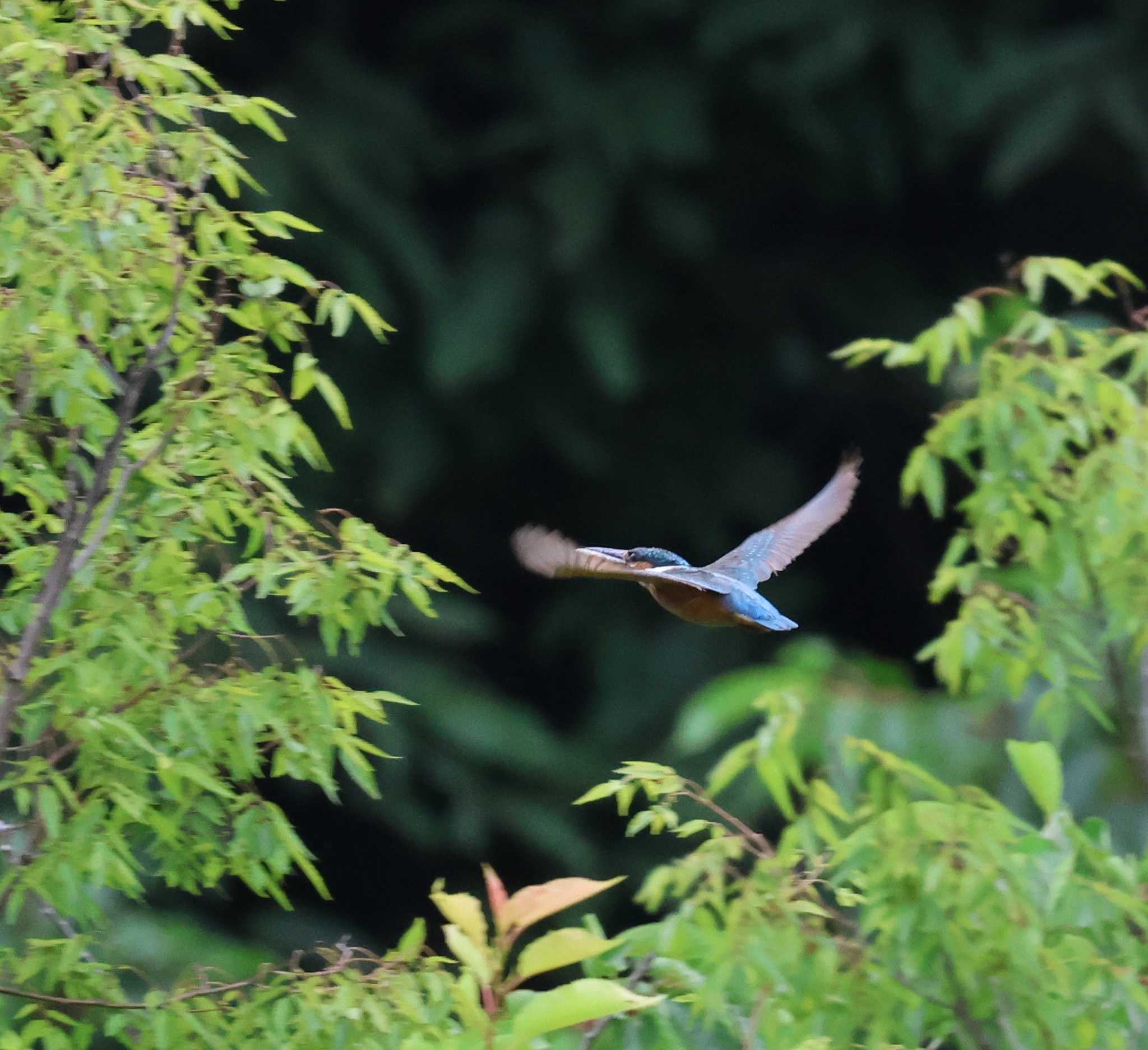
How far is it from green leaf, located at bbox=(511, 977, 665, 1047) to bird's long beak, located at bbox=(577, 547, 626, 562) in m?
0.52

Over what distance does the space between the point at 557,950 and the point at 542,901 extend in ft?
0.16

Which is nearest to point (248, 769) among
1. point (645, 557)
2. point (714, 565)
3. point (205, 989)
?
point (205, 989)

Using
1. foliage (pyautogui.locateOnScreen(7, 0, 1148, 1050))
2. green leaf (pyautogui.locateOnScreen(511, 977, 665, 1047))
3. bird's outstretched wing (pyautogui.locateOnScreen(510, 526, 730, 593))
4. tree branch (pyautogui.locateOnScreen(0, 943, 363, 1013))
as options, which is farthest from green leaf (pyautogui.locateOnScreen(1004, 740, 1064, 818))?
tree branch (pyautogui.locateOnScreen(0, 943, 363, 1013))

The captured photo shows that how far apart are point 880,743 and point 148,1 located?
211cm

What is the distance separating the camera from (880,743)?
3.36 metres

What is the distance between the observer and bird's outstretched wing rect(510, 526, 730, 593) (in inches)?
68.9

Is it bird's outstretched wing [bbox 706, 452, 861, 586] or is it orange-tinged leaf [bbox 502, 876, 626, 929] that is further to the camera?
bird's outstretched wing [bbox 706, 452, 861, 586]

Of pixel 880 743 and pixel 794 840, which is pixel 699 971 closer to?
pixel 794 840

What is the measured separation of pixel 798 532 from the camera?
241 cm

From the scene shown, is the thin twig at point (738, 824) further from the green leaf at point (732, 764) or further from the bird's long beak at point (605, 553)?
the bird's long beak at point (605, 553)

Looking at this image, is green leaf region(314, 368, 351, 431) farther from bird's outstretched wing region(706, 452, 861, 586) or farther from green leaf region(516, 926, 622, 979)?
bird's outstretched wing region(706, 452, 861, 586)

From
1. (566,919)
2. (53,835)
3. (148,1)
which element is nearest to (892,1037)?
(53,835)

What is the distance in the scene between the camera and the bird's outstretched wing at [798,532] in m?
2.38

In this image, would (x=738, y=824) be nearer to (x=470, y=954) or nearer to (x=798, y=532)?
(x=470, y=954)
